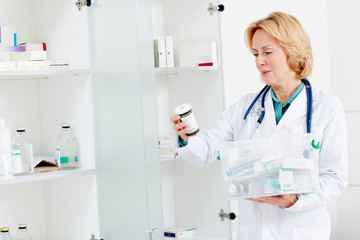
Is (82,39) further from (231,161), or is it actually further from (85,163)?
(231,161)

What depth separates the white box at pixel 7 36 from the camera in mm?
2518

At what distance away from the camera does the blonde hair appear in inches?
87.5

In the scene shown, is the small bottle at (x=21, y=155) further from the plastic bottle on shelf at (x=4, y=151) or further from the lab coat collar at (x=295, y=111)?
the lab coat collar at (x=295, y=111)

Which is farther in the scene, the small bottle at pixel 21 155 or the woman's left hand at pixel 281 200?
the small bottle at pixel 21 155

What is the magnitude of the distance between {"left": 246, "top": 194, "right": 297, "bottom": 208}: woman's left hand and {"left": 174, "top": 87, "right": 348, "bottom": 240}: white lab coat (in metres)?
0.02

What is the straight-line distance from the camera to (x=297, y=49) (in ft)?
7.36

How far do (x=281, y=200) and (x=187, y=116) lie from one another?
0.50 metres

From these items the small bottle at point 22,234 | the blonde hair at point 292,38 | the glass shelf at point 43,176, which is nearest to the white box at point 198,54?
the blonde hair at point 292,38

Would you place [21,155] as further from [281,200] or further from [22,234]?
[281,200]

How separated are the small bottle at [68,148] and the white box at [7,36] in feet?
1.44

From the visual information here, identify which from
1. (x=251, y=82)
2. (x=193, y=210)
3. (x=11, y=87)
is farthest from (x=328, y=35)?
(x=11, y=87)

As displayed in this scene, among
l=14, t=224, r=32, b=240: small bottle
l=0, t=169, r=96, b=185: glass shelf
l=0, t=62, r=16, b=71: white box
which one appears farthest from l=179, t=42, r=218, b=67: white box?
l=14, t=224, r=32, b=240: small bottle

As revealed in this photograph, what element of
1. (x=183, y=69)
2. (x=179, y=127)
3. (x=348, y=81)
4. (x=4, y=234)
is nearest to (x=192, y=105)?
(x=183, y=69)

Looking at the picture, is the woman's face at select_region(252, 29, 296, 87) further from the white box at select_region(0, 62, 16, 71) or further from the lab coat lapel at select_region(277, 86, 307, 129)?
the white box at select_region(0, 62, 16, 71)
